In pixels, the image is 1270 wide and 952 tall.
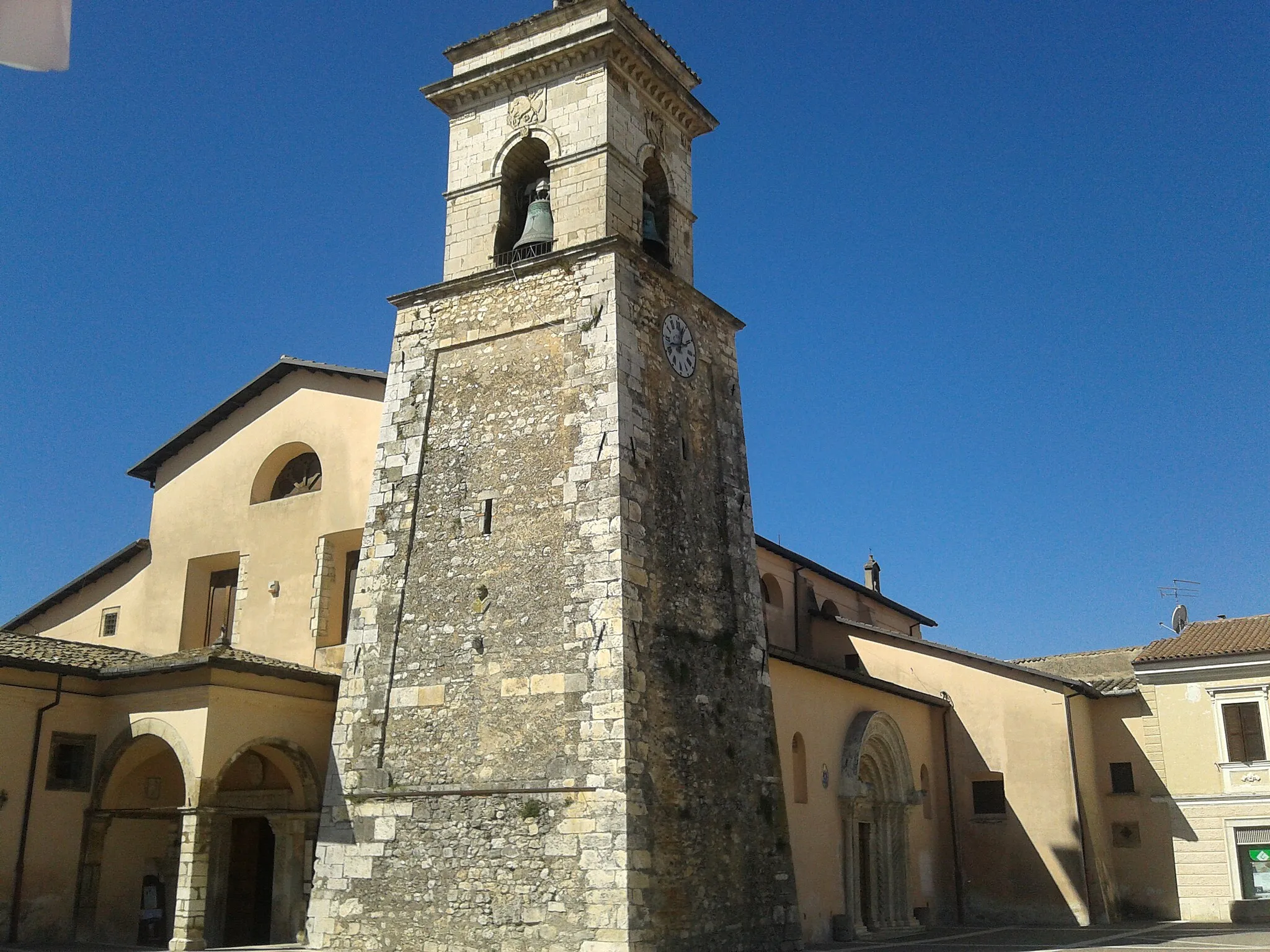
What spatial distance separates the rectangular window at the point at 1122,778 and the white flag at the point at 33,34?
27084mm

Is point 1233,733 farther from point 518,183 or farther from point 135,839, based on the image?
point 135,839

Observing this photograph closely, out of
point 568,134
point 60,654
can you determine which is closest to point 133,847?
point 60,654

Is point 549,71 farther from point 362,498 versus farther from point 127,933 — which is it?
point 127,933

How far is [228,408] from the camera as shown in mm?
22703

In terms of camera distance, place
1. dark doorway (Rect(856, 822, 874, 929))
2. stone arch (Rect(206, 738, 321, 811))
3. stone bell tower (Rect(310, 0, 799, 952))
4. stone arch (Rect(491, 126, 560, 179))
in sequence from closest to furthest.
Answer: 1. stone bell tower (Rect(310, 0, 799, 952))
2. stone arch (Rect(206, 738, 321, 811))
3. stone arch (Rect(491, 126, 560, 179))
4. dark doorway (Rect(856, 822, 874, 929))

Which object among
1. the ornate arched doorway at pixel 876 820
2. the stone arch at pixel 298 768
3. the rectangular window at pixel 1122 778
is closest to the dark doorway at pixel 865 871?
the ornate arched doorway at pixel 876 820

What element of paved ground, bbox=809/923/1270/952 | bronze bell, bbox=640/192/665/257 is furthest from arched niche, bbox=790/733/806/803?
bronze bell, bbox=640/192/665/257

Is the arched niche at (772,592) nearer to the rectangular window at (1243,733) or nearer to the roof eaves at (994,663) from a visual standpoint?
the roof eaves at (994,663)

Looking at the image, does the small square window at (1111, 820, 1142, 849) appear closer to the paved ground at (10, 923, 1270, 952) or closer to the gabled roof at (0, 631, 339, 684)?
the paved ground at (10, 923, 1270, 952)

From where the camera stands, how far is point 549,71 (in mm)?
19125

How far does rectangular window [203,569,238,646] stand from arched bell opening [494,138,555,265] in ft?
27.6

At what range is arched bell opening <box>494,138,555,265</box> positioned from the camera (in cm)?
1856

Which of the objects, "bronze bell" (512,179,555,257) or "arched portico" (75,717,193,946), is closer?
"arched portico" (75,717,193,946)

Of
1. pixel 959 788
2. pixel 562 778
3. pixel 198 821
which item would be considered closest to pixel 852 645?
pixel 959 788
